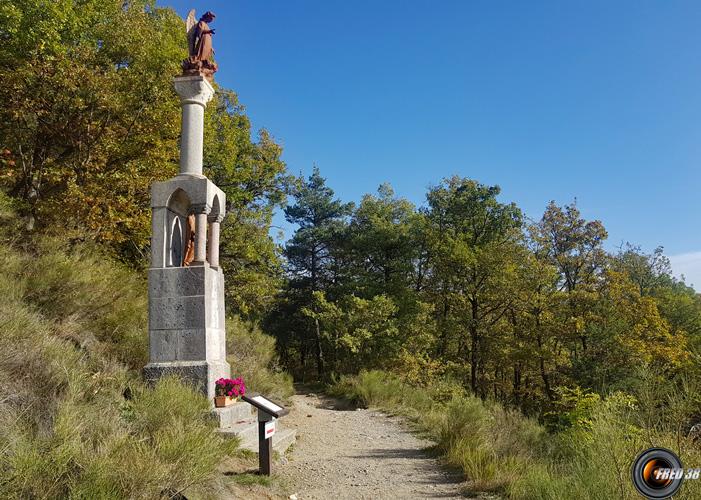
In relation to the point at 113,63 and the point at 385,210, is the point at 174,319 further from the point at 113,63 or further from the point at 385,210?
the point at 385,210

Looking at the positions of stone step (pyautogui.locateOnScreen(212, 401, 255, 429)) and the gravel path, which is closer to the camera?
the gravel path

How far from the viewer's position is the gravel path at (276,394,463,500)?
5.89 metres

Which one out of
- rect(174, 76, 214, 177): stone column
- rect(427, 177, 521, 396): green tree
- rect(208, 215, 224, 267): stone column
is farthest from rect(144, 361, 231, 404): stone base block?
rect(427, 177, 521, 396): green tree

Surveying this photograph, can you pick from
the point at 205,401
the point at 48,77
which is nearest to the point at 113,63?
the point at 48,77

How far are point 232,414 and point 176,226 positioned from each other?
141 inches

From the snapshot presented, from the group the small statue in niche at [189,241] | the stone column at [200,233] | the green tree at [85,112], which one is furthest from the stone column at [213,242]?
the green tree at [85,112]

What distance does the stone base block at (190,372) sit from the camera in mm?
7598

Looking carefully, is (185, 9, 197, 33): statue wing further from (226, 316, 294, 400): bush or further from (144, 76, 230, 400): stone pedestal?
(226, 316, 294, 400): bush

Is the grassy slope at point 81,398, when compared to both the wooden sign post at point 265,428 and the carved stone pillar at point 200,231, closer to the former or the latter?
the wooden sign post at point 265,428

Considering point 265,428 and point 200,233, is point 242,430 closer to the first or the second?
point 265,428

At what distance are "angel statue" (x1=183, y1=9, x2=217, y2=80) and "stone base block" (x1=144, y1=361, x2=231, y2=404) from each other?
5.17 metres

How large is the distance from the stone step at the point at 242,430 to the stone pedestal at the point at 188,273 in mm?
642

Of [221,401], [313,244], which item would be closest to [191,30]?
[221,401]

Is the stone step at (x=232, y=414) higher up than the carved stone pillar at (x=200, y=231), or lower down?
lower down
